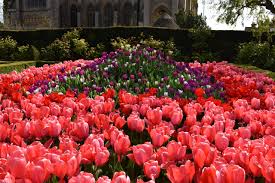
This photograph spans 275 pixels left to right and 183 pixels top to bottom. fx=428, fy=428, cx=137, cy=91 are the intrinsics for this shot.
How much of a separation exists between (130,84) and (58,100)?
9.04ft

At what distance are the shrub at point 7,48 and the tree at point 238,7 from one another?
13390 mm

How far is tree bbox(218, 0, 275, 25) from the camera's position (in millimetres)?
25719

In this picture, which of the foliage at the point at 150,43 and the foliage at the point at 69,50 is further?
the foliage at the point at 69,50

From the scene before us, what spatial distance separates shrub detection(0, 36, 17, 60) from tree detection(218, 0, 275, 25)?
1339 cm

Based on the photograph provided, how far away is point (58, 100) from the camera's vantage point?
468 cm

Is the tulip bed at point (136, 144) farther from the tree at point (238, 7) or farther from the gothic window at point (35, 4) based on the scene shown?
the gothic window at point (35, 4)

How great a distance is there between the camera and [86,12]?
5516 cm

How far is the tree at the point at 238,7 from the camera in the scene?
84.4ft

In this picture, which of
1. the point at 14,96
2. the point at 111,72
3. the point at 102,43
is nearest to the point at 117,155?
the point at 14,96

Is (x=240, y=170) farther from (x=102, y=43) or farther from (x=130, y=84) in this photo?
(x=102, y=43)

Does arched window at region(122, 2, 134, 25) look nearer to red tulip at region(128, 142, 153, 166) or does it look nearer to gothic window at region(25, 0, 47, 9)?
gothic window at region(25, 0, 47, 9)

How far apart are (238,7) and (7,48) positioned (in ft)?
47.1

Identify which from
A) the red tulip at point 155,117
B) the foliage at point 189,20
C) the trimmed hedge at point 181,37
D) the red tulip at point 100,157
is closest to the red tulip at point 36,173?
the red tulip at point 100,157

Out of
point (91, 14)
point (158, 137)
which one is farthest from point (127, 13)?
point (158, 137)
